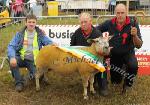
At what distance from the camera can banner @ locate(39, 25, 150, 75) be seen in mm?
8484

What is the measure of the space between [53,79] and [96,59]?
1.78m

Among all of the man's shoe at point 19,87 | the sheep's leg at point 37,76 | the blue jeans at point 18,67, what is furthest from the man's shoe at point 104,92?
the man's shoe at point 19,87

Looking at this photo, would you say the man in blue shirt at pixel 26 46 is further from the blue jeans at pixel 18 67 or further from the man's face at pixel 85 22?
the man's face at pixel 85 22

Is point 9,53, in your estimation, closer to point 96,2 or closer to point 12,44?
point 12,44

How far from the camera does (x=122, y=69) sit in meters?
7.65

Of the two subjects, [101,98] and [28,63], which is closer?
[101,98]

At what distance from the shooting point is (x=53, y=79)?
820 cm

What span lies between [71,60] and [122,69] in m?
1.39

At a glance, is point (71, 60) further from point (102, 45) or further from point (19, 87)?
point (19, 87)

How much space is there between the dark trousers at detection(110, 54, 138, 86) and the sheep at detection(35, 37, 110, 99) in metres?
0.74

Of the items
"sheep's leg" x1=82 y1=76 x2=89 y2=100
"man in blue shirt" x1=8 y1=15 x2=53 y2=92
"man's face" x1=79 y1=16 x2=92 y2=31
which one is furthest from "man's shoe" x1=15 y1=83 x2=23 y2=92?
"man's face" x1=79 y1=16 x2=92 y2=31

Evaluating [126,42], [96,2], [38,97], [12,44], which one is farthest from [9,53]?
[96,2]

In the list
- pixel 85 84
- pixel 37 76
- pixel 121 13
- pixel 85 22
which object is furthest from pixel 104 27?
pixel 37 76

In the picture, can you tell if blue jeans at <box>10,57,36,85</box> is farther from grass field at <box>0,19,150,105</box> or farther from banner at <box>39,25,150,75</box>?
banner at <box>39,25,150,75</box>
